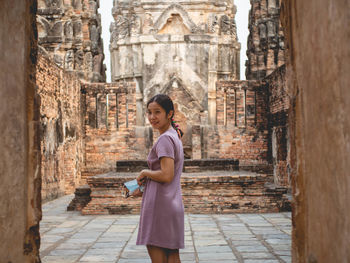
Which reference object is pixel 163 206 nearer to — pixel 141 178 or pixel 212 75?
pixel 141 178

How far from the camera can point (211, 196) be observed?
7840 mm

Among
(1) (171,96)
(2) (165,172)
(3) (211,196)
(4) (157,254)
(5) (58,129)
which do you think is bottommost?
(3) (211,196)

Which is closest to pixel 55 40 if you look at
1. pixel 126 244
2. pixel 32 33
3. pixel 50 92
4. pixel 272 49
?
pixel 50 92

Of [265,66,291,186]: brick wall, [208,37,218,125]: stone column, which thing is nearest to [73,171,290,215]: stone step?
[265,66,291,186]: brick wall

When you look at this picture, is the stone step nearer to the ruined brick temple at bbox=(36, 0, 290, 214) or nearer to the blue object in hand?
the ruined brick temple at bbox=(36, 0, 290, 214)

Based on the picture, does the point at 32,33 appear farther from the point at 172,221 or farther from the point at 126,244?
the point at 126,244

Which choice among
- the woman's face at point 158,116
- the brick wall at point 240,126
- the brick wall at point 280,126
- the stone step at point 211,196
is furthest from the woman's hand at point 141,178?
the brick wall at point 240,126

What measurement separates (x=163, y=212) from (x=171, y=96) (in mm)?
11740

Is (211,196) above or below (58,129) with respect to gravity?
below

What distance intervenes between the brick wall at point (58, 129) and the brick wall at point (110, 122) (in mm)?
445

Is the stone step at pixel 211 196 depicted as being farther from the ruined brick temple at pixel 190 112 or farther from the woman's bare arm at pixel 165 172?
the woman's bare arm at pixel 165 172

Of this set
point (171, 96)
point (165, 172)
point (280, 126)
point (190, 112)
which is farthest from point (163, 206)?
point (171, 96)

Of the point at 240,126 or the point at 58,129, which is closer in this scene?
the point at 58,129

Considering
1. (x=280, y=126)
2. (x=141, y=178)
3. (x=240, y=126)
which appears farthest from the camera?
(x=240, y=126)
